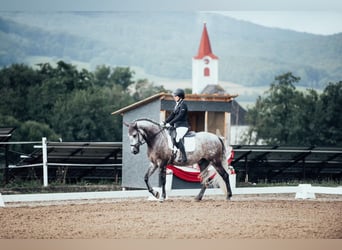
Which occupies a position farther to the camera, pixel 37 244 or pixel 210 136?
pixel 210 136

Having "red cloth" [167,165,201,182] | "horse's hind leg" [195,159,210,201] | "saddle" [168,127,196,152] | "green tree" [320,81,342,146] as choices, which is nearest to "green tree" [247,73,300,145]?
"green tree" [320,81,342,146]

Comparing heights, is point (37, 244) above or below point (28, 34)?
below

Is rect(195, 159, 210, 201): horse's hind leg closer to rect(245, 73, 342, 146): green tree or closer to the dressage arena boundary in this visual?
the dressage arena boundary

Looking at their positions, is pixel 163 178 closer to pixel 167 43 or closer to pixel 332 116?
pixel 332 116

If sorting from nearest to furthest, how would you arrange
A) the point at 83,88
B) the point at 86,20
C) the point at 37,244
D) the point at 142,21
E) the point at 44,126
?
the point at 37,244
the point at 86,20
the point at 142,21
the point at 44,126
the point at 83,88

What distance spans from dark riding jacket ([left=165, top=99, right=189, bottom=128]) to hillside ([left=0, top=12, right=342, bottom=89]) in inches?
133

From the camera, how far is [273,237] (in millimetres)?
8656

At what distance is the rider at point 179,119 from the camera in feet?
35.4

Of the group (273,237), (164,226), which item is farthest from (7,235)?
(273,237)

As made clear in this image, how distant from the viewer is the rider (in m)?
10.8

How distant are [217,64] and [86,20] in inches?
559

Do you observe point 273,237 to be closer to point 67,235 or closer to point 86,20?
point 67,235

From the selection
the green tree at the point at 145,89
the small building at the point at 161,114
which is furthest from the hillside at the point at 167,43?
the green tree at the point at 145,89

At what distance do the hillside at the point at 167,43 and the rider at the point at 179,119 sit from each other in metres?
3.29
